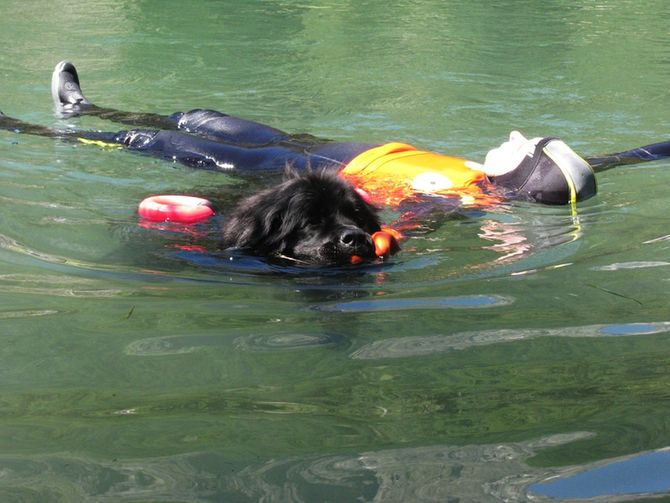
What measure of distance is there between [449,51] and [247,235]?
7.92m

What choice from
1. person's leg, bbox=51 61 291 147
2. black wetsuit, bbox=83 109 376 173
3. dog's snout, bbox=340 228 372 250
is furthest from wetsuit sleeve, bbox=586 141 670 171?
dog's snout, bbox=340 228 372 250

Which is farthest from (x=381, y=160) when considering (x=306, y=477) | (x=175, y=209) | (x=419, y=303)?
(x=306, y=477)

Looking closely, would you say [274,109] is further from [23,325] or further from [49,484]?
[49,484]

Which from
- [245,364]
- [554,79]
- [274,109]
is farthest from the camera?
[554,79]

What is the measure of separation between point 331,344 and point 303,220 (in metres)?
1.71

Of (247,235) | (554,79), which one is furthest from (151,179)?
(554,79)

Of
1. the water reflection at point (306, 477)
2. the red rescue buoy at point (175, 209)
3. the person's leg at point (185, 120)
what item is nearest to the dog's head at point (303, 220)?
the red rescue buoy at point (175, 209)

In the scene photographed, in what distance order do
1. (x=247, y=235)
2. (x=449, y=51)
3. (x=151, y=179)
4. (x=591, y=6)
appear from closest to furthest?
(x=247, y=235) → (x=151, y=179) → (x=449, y=51) → (x=591, y=6)

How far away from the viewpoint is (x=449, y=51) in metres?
12.5

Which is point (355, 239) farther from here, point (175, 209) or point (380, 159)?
point (380, 159)

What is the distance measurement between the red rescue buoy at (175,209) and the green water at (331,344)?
0.62ft

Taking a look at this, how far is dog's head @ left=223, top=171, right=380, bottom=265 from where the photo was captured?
504cm

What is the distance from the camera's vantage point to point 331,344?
3.46 metres

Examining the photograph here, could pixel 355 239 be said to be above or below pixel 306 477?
below
